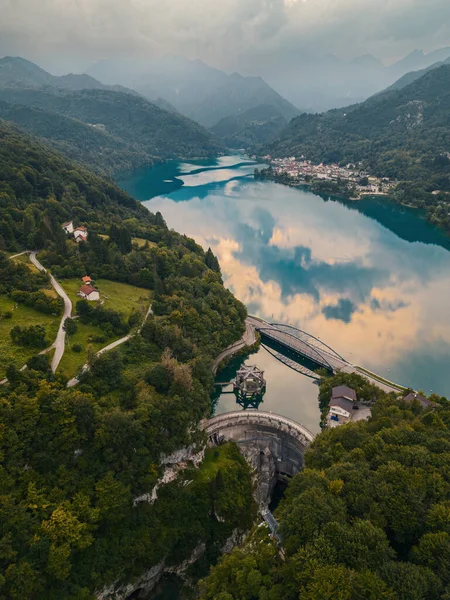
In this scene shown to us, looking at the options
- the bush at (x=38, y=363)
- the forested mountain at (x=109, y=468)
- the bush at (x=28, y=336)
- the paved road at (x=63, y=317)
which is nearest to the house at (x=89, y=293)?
the paved road at (x=63, y=317)

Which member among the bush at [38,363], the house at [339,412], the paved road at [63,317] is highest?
the bush at [38,363]

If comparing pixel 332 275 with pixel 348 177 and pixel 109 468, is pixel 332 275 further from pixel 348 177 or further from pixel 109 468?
pixel 348 177

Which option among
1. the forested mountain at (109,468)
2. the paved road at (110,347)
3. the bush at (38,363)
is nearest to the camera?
the forested mountain at (109,468)

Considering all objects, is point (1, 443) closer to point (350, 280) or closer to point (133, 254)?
point (133, 254)

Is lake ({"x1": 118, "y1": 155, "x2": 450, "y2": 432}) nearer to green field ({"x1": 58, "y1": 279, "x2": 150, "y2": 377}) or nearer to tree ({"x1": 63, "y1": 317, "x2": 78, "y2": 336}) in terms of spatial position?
green field ({"x1": 58, "y1": 279, "x2": 150, "y2": 377})

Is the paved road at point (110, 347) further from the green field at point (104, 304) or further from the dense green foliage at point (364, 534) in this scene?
the dense green foliage at point (364, 534)

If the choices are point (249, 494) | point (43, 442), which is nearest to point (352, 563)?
point (249, 494)
